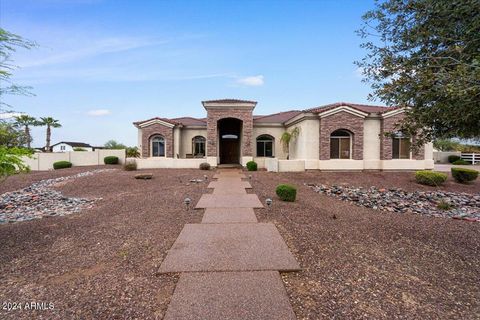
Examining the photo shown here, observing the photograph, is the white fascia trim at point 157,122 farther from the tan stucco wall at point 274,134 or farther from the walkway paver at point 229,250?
the walkway paver at point 229,250

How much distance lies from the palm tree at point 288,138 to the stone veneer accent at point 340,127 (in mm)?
2199

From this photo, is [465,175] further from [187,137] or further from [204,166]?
[187,137]

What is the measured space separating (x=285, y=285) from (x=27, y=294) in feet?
11.7

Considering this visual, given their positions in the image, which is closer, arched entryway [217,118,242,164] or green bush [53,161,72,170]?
green bush [53,161,72,170]

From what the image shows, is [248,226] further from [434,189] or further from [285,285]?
[434,189]

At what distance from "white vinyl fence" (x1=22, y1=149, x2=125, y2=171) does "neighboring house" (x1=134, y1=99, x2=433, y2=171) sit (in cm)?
625

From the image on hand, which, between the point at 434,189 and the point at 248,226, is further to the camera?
the point at 434,189

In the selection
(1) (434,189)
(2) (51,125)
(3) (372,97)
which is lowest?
(1) (434,189)

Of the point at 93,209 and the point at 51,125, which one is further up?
the point at 51,125

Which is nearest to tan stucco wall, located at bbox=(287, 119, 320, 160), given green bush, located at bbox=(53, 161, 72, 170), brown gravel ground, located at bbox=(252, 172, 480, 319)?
brown gravel ground, located at bbox=(252, 172, 480, 319)

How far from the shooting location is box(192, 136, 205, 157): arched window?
72.9 feet

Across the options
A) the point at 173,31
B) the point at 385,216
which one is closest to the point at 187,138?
the point at 173,31

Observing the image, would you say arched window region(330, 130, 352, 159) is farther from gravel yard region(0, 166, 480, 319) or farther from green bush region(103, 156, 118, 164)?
green bush region(103, 156, 118, 164)

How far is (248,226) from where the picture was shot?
18.9 feet
